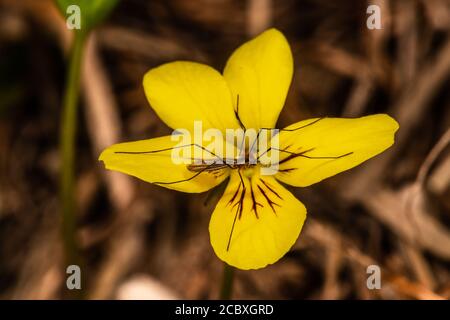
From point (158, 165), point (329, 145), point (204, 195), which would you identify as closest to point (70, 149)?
point (158, 165)

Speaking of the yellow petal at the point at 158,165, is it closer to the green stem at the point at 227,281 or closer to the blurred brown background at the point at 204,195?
the green stem at the point at 227,281

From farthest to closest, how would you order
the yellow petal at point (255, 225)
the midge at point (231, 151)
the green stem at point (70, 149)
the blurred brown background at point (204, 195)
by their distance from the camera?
the blurred brown background at point (204, 195) → the green stem at point (70, 149) → the midge at point (231, 151) → the yellow petal at point (255, 225)

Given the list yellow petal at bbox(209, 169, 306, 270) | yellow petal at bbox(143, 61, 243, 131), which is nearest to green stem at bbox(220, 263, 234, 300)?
yellow petal at bbox(209, 169, 306, 270)

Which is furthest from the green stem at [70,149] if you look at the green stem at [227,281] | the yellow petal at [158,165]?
the green stem at [227,281]

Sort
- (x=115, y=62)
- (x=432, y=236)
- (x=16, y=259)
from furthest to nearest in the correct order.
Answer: (x=115, y=62)
(x=16, y=259)
(x=432, y=236)

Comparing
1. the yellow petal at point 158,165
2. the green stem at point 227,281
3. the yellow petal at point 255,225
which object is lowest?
the green stem at point 227,281

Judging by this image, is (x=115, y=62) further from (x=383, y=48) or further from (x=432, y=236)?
(x=432, y=236)
